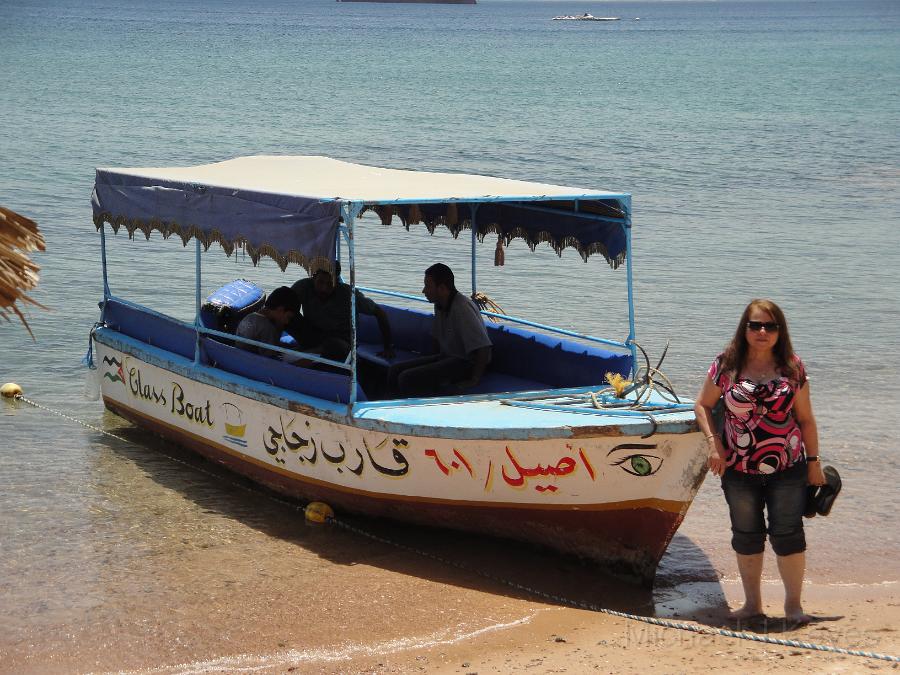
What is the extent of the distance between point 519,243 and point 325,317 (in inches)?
453

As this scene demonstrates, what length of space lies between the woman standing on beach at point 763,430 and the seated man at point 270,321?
344 cm

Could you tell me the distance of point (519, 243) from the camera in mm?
20359

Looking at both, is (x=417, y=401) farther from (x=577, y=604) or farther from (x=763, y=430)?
(x=763, y=430)

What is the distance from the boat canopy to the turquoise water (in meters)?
2.05

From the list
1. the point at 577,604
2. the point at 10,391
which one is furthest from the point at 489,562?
the point at 10,391

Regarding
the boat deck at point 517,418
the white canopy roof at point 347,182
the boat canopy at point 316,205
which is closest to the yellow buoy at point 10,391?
the boat canopy at point 316,205

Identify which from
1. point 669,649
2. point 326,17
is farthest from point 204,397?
point 326,17

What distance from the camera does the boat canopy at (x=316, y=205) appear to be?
741cm

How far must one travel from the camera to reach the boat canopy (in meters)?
7.41

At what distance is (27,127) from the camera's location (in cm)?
3500

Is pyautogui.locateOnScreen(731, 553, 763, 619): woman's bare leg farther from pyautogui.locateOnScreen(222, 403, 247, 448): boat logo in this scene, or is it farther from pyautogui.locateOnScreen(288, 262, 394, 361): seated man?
pyautogui.locateOnScreen(222, 403, 247, 448): boat logo

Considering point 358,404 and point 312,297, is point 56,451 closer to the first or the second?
point 312,297

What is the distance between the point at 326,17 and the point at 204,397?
514 ft

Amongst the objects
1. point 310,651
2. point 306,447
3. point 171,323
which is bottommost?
point 310,651
